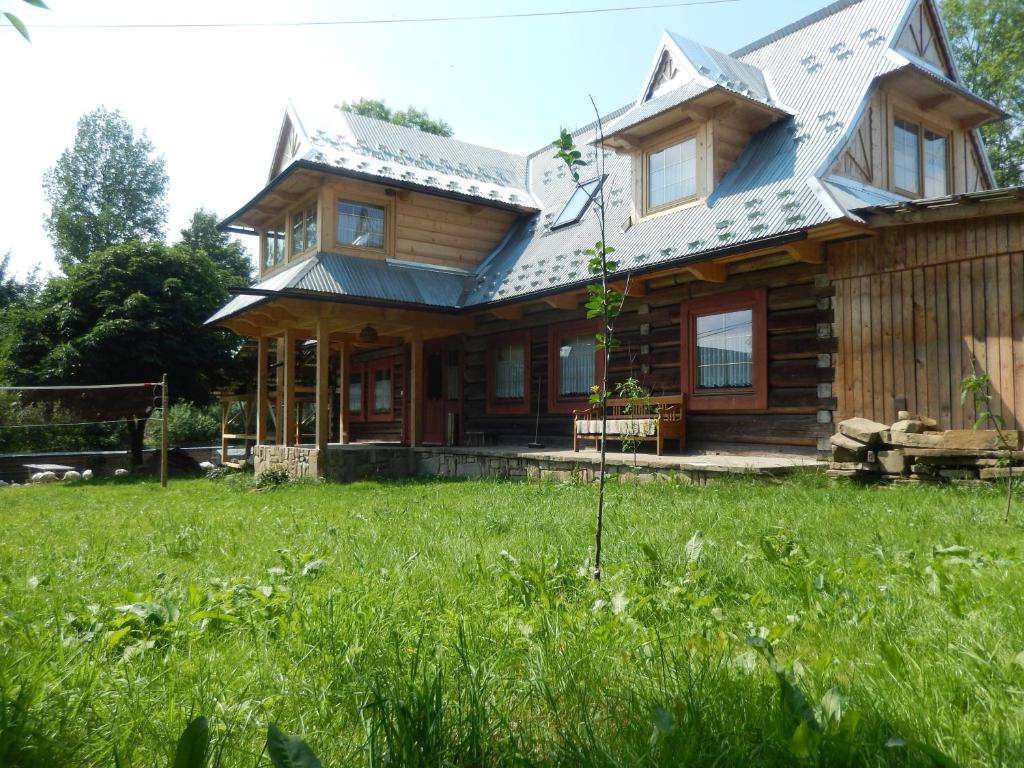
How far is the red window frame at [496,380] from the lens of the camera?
1386 centimetres

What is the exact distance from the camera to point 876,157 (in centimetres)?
1052

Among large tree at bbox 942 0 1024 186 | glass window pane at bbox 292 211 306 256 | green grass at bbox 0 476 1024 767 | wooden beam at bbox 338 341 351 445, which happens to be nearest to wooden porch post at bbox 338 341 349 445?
wooden beam at bbox 338 341 351 445

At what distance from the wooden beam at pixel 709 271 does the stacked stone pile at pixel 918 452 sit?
9.48 ft

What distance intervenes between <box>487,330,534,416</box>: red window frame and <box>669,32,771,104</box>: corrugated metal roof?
18.8 ft

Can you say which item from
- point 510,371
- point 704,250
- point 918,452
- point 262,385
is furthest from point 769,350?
point 262,385

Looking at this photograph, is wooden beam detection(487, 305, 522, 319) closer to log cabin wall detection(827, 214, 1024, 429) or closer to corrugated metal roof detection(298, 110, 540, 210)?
corrugated metal roof detection(298, 110, 540, 210)

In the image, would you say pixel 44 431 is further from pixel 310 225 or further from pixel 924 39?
pixel 924 39

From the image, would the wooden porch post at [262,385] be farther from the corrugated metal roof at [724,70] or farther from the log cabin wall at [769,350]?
the corrugated metal roof at [724,70]

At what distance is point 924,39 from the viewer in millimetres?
11430

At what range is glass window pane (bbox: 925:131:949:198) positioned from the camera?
38.2 ft

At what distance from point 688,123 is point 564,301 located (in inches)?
142

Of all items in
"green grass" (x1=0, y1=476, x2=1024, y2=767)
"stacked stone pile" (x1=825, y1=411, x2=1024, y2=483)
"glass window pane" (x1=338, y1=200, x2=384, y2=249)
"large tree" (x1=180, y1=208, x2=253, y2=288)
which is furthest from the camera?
"large tree" (x1=180, y1=208, x2=253, y2=288)

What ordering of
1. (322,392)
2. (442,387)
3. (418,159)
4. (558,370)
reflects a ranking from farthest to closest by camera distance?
(442,387), (418,159), (558,370), (322,392)

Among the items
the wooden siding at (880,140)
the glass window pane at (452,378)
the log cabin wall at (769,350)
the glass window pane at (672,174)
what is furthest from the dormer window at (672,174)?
the glass window pane at (452,378)
